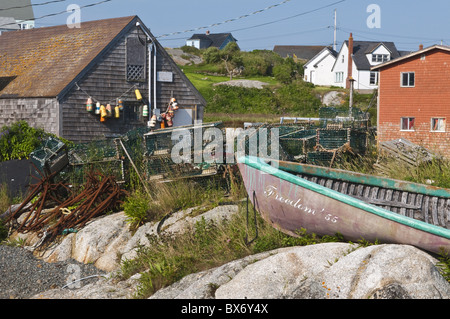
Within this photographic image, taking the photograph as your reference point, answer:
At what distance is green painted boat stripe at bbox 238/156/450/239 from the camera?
701cm

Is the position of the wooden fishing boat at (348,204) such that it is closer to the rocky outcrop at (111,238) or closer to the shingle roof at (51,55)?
the rocky outcrop at (111,238)

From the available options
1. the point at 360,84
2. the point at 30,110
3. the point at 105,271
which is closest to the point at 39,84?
the point at 30,110

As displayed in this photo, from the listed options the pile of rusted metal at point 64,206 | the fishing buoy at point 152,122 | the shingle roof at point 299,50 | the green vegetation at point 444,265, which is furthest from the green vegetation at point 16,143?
the shingle roof at point 299,50

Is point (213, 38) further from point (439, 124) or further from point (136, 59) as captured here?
point (136, 59)

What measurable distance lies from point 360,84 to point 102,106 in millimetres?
45916

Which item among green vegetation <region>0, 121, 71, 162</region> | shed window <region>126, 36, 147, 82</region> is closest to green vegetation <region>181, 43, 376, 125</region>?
shed window <region>126, 36, 147, 82</region>

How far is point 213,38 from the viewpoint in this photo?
101625mm

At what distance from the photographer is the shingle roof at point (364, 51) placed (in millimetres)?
63275

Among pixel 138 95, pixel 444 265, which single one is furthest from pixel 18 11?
pixel 444 265

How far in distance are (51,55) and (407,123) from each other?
1826 centimetres

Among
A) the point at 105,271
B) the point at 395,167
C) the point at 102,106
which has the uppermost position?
the point at 102,106
